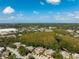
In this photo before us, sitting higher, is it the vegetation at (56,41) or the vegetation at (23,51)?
the vegetation at (56,41)

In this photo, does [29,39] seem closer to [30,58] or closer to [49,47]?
[49,47]

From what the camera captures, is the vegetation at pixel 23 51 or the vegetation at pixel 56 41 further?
the vegetation at pixel 23 51

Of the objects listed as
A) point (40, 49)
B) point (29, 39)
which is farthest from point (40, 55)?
point (29, 39)

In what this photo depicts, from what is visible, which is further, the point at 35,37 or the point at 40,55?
the point at 35,37

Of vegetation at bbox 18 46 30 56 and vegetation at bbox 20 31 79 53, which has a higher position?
vegetation at bbox 20 31 79 53

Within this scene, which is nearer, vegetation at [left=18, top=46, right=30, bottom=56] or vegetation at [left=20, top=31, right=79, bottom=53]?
vegetation at [left=20, top=31, right=79, bottom=53]

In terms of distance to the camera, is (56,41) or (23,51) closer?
(56,41)

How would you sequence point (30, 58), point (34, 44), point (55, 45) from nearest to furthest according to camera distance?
point (30, 58), point (55, 45), point (34, 44)

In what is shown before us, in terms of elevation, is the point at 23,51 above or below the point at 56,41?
below

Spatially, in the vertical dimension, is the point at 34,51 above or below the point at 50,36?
below

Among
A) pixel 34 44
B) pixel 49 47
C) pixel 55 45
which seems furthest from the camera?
pixel 34 44
